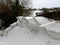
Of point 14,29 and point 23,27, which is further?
point 14,29

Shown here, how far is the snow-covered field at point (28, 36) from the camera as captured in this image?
3.60 m

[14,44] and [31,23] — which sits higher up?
[31,23]

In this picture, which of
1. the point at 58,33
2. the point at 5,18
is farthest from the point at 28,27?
the point at 5,18

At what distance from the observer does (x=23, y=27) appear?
4.49 m

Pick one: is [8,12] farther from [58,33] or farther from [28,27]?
[58,33]

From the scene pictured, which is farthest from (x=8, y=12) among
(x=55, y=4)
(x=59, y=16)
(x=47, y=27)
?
(x=47, y=27)

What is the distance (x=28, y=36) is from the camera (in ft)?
13.6

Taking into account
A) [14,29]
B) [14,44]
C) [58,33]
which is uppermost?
[58,33]

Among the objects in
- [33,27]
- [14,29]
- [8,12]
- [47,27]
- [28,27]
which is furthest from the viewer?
[8,12]

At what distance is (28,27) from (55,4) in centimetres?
221

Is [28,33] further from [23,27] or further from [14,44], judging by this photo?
[14,44]

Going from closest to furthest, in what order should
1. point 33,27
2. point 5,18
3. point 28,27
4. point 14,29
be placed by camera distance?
point 33,27 < point 28,27 < point 14,29 < point 5,18

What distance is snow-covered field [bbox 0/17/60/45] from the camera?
3602mm

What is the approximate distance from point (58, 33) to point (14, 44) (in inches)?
70.0
